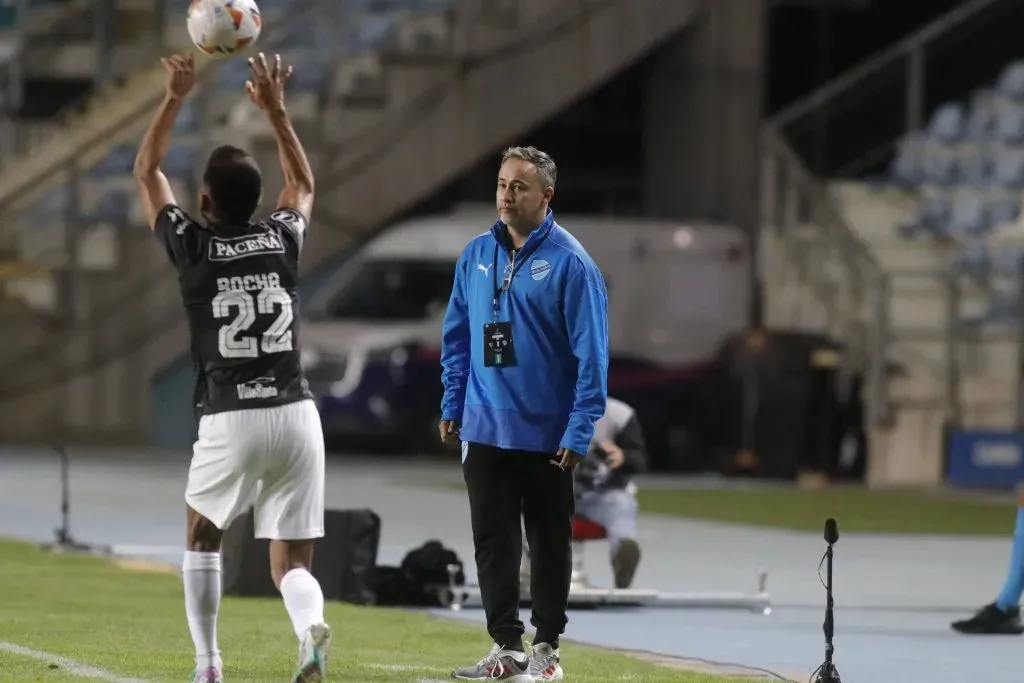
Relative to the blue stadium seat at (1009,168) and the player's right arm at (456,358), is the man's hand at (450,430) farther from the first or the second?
the blue stadium seat at (1009,168)

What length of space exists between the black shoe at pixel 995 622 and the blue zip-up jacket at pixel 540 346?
4.08 m

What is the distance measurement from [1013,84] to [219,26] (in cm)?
2370

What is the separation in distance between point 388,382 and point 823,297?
19.0 ft

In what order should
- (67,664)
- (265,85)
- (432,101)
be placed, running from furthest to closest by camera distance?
(432,101), (67,664), (265,85)

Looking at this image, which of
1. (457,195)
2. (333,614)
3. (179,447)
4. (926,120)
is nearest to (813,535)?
(333,614)

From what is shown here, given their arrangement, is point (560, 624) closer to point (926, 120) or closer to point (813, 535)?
point (813, 535)

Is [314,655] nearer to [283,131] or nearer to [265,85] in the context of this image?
[283,131]

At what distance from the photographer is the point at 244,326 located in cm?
882

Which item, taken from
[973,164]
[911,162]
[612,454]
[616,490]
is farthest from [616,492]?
[911,162]

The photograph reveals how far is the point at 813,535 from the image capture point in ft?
66.3

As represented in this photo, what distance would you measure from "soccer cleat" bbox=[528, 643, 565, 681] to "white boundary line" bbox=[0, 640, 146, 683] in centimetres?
150

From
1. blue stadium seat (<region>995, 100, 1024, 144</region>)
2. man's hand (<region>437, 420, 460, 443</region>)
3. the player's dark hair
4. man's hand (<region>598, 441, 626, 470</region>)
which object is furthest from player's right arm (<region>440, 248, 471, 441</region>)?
blue stadium seat (<region>995, 100, 1024, 144</region>)

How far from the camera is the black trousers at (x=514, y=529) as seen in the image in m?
9.53

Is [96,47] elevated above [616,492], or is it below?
above
